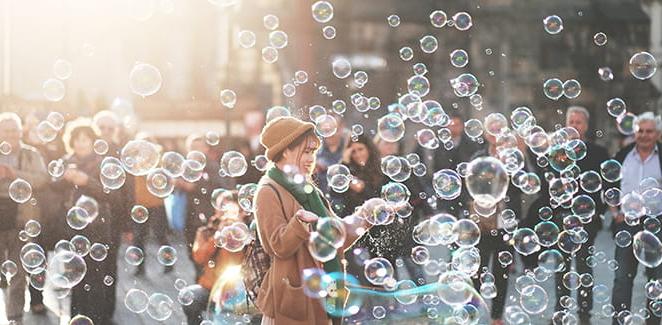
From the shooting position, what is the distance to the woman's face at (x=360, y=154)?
7.11 metres

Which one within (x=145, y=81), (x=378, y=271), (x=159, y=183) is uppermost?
(x=145, y=81)

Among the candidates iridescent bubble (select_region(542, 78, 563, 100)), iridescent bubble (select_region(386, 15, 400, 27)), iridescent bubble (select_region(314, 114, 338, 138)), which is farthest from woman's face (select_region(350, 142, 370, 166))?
iridescent bubble (select_region(386, 15, 400, 27))

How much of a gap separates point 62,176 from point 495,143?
276cm

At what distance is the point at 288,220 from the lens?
4.02m

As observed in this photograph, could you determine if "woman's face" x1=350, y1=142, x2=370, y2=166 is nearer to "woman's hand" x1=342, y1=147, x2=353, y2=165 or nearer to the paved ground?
"woman's hand" x1=342, y1=147, x2=353, y2=165

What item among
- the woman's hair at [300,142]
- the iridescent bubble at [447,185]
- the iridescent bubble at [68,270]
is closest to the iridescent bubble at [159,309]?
the iridescent bubble at [68,270]

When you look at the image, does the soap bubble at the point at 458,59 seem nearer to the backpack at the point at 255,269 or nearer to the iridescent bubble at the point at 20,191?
the iridescent bubble at the point at 20,191

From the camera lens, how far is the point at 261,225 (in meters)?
3.98

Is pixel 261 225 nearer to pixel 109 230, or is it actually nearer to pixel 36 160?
pixel 109 230

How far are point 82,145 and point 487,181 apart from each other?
3.00m

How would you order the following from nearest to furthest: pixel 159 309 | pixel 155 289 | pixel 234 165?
pixel 159 309 → pixel 234 165 → pixel 155 289

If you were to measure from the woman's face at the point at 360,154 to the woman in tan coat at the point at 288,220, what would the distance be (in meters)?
3.00

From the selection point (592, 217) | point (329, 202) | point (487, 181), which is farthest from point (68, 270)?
point (592, 217)

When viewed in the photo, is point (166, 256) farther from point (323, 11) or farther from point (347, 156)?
point (323, 11)
